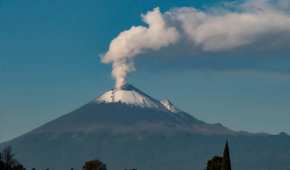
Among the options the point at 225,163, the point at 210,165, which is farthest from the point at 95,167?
the point at 225,163

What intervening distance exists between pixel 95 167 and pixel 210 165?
21.7 metres

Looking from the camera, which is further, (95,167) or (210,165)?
(95,167)

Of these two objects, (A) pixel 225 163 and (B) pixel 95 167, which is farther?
(B) pixel 95 167

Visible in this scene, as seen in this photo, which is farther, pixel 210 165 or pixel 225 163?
pixel 210 165

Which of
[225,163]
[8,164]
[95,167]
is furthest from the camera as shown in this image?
[95,167]

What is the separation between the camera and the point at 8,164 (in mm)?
118000

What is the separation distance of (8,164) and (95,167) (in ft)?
72.6

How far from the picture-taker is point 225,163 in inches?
4252

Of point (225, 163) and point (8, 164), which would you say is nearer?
point (225, 163)

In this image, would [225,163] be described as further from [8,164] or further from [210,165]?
[8,164]

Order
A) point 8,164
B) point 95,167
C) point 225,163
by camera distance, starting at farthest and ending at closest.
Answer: point 95,167 → point 8,164 → point 225,163

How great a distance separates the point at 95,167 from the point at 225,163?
34.3 meters

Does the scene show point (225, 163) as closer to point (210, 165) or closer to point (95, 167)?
point (210, 165)

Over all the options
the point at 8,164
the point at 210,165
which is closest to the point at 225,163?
the point at 210,165
